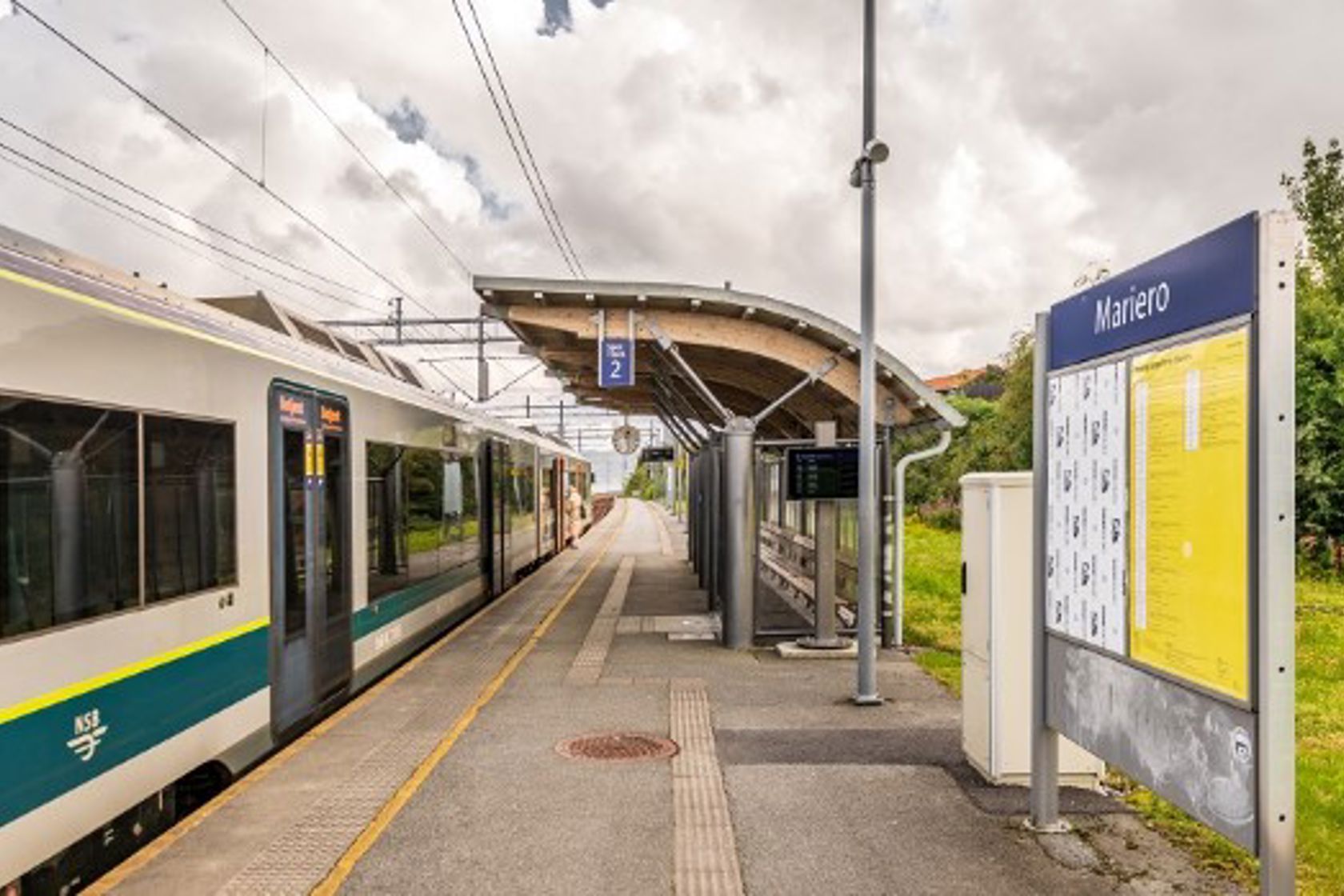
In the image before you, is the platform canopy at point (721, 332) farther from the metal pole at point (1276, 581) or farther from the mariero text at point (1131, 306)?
the metal pole at point (1276, 581)

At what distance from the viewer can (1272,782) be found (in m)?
3.80

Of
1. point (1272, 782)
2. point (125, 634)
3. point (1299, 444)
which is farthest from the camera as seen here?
point (1299, 444)

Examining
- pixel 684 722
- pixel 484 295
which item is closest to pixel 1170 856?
pixel 684 722

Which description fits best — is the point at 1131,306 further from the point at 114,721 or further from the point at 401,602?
the point at 401,602

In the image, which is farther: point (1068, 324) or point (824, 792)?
point (824, 792)

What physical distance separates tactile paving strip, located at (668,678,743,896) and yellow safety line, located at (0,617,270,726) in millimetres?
2765

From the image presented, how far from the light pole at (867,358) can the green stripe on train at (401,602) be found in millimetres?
4140

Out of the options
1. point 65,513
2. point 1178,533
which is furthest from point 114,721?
point 1178,533

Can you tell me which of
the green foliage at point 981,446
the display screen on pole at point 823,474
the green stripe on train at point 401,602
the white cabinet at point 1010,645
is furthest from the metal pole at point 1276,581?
the green foliage at point 981,446

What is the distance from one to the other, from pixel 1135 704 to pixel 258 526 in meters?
5.12

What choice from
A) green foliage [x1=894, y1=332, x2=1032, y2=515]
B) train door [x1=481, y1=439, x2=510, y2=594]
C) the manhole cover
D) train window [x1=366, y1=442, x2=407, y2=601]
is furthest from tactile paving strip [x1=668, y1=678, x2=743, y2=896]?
green foliage [x1=894, y1=332, x2=1032, y2=515]

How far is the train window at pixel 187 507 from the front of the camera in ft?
18.3

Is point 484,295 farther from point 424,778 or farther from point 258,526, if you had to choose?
point 424,778

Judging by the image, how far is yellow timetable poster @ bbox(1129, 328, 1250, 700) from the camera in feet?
13.0
